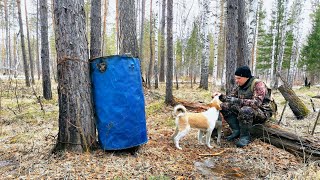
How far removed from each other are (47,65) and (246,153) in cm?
858

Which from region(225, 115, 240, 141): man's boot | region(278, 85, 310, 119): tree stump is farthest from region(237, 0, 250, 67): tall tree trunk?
region(225, 115, 240, 141): man's boot

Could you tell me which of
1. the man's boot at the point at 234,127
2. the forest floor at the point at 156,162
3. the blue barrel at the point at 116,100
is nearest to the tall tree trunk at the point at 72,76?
the blue barrel at the point at 116,100

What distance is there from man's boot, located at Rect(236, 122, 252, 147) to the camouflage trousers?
62mm

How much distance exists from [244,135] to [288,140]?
2.44 feet

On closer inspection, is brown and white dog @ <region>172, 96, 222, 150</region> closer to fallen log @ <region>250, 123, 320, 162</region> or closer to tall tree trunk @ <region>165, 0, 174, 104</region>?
fallen log @ <region>250, 123, 320, 162</region>

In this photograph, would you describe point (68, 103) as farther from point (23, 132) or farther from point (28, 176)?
point (23, 132)

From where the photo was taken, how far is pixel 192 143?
4852 mm

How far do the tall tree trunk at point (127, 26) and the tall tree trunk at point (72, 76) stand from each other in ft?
14.3

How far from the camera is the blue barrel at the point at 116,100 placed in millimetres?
3547

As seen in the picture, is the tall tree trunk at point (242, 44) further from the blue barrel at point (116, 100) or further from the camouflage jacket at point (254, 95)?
the blue barrel at point (116, 100)

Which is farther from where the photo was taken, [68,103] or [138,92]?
[138,92]

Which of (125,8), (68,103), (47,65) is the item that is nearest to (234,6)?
(125,8)

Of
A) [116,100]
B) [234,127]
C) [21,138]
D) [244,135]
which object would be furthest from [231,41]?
[21,138]

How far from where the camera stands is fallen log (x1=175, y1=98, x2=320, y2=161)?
407 centimetres
